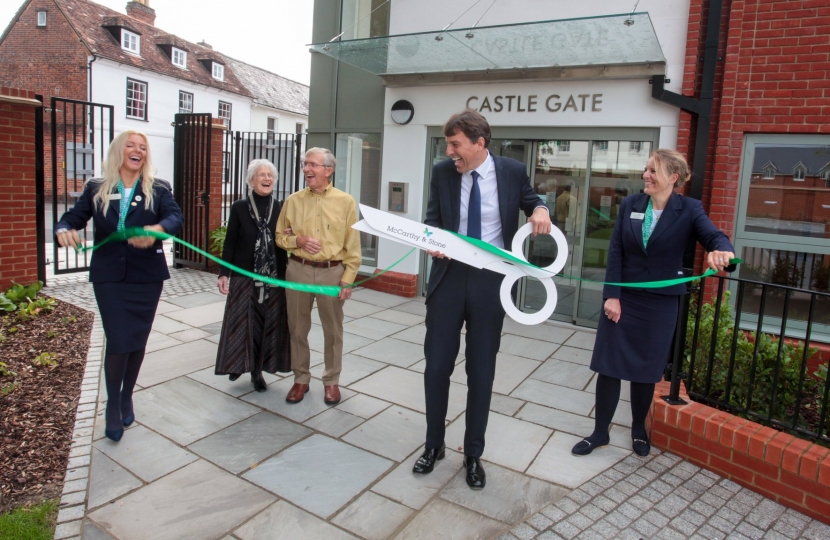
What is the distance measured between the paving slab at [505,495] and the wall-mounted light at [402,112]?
5.62 m

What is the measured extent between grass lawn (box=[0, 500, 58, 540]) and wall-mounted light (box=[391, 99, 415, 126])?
6223 mm

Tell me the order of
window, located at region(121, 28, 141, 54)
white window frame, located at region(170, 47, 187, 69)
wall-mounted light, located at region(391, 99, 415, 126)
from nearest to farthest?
wall-mounted light, located at region(391, 99, 415, 126)
window, located at region(121, 28, 141, 54)
white window frame, located at region(170, 47, 187, 69)

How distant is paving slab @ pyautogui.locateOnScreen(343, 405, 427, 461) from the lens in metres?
3.54

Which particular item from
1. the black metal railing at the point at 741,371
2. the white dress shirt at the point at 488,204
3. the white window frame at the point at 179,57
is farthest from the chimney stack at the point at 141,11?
the black metal railing at the point at 741,371

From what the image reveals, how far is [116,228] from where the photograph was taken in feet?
11.1

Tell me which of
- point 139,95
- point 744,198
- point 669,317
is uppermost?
point 139,95

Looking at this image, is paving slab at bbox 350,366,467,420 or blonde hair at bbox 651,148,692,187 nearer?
blonde hair at bbox 651,148,692,187

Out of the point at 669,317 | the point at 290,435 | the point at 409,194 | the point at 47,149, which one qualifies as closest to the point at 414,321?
the point at 409,194

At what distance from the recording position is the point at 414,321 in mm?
6891

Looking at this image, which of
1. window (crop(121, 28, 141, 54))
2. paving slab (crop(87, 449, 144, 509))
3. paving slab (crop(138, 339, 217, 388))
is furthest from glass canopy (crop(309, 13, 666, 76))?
window (crop(121, 28, 141, 54))

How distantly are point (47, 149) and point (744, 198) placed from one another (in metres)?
24.6

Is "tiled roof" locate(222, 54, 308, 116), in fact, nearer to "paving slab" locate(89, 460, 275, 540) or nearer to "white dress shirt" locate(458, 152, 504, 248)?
"white dress shirt" locate(458, 152, 504, 248)

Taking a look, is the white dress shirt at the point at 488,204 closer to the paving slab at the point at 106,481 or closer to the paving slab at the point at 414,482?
the paving slab at the point at 414,482

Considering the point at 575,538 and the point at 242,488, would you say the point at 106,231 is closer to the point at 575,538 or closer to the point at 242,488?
the point at 242,488
